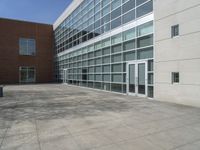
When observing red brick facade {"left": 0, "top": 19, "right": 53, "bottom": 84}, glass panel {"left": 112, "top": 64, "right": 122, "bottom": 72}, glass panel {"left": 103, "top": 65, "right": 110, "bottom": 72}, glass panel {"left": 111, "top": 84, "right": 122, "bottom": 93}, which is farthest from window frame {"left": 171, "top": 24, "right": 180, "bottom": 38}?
red brick facade {"left": 0, "top": 19, "right": 53, "bottom": 84}

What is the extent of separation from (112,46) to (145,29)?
3.71m

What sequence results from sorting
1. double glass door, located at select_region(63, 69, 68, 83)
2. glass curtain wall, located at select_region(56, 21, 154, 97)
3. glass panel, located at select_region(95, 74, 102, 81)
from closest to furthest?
glass curtain wall, located at select_region(56, 21, 154, 97)
glass panel, located at select_region(95, 74, 102, 81)
double glass door, located at select_region(63, 69, 68, 83)

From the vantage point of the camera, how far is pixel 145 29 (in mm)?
11461

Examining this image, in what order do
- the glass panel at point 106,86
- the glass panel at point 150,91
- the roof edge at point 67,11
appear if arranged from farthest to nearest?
the roof edge at point 67,11
the glass panel at point 106,86
the glass panel at point 150,91

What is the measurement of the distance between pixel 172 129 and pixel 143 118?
135 cm

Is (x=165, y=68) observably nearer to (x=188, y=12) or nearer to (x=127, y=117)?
(x=188, y=12)

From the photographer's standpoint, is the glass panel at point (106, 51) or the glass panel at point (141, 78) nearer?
the glass panel at point (141, 78)

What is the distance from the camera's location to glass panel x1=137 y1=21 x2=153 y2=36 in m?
11.0

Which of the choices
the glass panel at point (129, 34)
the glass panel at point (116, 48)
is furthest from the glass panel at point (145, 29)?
the glass panel at point (116, 48)

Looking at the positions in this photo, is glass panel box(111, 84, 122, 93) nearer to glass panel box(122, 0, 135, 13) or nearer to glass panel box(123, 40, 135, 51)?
glass panel box(123, 40, 135, 51)

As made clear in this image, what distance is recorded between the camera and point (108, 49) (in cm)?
1523

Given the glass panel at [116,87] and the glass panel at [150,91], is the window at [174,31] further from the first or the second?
the glass panel at [116,87]

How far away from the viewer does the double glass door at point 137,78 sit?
449 inches

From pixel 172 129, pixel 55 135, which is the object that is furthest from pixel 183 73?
pixel 55 135
